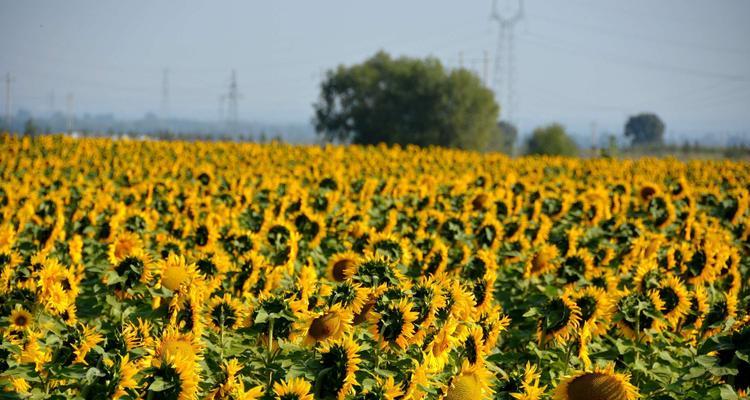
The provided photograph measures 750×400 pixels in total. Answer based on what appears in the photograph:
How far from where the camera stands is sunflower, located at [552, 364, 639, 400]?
3.06m

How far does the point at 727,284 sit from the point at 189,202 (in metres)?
5.64

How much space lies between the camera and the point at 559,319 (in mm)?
4246

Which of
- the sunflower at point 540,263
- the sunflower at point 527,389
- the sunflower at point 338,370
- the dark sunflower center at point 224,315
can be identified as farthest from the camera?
the sunflower at point 540,263

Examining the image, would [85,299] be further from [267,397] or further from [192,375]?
[192,375]

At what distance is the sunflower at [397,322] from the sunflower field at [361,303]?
11 mm

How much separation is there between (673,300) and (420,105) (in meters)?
53.7

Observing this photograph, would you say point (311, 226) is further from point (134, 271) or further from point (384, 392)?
point (384, 392)

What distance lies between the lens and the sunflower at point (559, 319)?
4.23 metres

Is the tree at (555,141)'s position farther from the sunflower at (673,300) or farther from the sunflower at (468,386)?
the sunflower at (468,386)

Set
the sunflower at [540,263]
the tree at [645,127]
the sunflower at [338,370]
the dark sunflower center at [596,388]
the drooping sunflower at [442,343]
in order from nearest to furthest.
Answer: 1. the sunflower at [338,370]
2. the dark sunflower center at [596,388]
3. the drooping sunflower at [442,343]
4. the sunflower at [540,263]
5. the tree at [645,127]

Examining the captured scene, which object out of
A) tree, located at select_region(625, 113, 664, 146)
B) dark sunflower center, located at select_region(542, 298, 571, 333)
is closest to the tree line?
dark sunflower center, located at select_region(542, 298, 571, 333)

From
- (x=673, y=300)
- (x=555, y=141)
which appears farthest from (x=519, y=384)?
(x=555, y=141)

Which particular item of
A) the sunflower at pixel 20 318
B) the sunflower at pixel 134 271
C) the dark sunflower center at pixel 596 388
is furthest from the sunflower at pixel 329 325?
the sunflower at pixel 20 318

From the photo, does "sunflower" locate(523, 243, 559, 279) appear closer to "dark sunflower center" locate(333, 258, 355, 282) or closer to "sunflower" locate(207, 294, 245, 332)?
"dark sunflower center" locate(333, 258, 355, 282)
